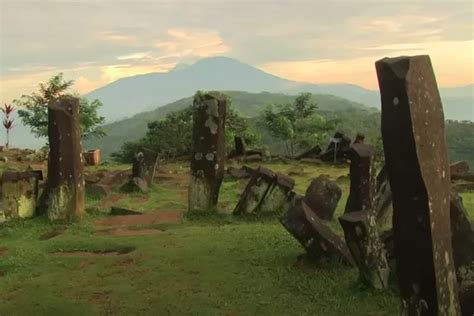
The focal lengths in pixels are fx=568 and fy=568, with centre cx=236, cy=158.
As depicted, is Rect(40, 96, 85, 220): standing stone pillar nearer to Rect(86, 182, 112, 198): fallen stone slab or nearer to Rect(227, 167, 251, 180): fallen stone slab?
Rect(86, 182, 112, 198): fallen stone slab

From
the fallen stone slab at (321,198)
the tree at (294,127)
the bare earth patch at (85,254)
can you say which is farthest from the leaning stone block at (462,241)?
the tree at (294,127)

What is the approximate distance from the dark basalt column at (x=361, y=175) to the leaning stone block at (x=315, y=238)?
4.20 feet

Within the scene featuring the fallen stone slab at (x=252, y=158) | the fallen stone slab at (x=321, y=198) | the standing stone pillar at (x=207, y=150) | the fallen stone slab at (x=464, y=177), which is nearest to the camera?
the fallen stone slab at (x=321, y=198)

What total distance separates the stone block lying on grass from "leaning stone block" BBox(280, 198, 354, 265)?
4.66m

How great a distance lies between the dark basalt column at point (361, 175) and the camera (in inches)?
439

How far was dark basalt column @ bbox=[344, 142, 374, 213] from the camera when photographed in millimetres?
11148

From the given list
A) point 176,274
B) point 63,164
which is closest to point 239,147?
point 63,164

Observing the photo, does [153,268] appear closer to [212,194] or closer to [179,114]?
[212,194]

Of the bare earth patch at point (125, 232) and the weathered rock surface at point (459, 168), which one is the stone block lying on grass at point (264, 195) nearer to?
the bare earth patch at point (125, 232)

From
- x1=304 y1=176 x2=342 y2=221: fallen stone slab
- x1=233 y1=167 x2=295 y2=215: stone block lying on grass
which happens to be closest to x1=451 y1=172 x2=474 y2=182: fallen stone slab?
x1=233 y1=167 x2=295 y2=215: stone block lying on grass

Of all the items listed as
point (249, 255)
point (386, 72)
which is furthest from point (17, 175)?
point (386, 72)

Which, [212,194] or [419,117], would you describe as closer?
[419,117]

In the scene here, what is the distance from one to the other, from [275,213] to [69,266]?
5856 millimetres

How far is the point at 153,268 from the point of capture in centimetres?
1084
